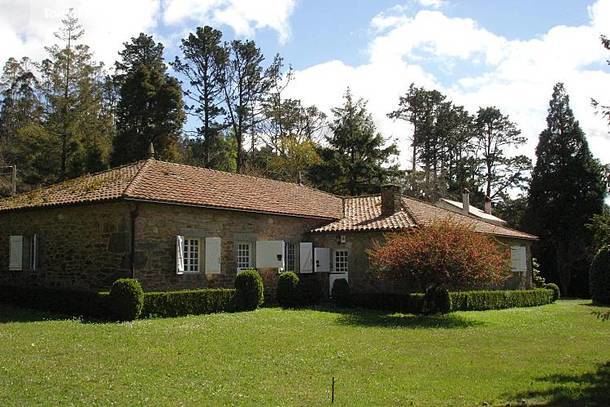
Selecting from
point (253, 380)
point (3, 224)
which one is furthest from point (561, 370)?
point (3, 224)

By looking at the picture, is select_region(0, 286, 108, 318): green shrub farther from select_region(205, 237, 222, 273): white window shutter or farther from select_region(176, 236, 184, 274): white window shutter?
select_region(205, 237, 222, 273): white window shutter

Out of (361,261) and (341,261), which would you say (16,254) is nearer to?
(341,261)

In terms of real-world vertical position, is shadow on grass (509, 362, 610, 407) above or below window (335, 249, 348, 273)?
below

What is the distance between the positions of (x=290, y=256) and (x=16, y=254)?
32.2 ft

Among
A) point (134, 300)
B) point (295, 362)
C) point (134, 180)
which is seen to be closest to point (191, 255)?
point (134, 180)

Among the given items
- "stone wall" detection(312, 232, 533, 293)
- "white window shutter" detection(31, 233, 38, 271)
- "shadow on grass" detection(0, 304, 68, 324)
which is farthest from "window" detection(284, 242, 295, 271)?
"white window shutter" detection(31, 233, 38, 271)

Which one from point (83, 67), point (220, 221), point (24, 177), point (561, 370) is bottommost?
point (561, 370)

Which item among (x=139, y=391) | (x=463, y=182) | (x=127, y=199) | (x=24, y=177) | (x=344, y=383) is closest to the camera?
(x=139, y=391)

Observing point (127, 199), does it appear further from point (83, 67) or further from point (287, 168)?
point (287, 168)

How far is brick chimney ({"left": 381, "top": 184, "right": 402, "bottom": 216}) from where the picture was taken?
22.4 metres

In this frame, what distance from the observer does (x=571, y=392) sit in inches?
304

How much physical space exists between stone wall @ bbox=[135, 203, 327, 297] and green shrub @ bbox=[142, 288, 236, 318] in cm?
78

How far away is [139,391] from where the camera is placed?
756 centimetres

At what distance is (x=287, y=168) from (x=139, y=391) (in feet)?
113
